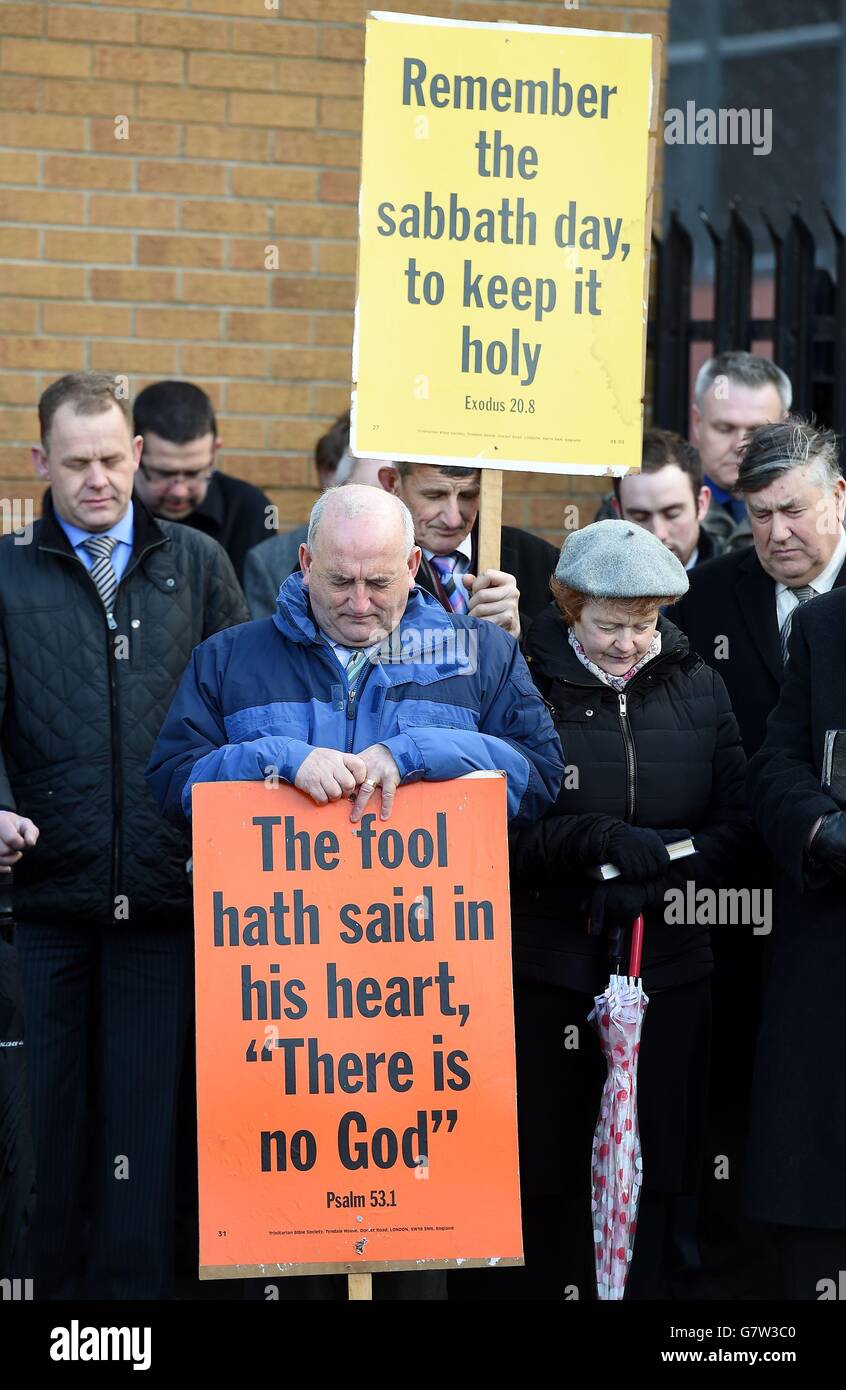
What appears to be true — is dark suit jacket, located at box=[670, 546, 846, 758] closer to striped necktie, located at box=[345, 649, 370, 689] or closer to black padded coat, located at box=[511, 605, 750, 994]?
black padded coat, located at box=[511, 605, 750, 994]

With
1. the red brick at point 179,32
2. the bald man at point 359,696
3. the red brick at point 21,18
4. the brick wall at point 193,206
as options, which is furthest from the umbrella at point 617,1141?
the red brick at point 21,18

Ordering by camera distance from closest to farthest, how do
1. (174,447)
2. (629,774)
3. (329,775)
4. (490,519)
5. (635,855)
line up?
(329,775) < (635,855) < (629,774) < (490,519) < (174,447)

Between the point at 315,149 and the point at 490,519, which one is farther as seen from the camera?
the point at 315,149

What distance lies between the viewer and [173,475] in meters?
5.80

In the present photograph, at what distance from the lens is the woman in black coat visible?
4.32 m

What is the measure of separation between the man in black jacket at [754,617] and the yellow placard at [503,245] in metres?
0.51

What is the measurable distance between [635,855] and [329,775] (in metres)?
0.82

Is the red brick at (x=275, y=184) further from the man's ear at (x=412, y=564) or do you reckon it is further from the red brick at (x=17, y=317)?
the man's ear at (x=412, y=564)

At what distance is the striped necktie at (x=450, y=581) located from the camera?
15.4 ft

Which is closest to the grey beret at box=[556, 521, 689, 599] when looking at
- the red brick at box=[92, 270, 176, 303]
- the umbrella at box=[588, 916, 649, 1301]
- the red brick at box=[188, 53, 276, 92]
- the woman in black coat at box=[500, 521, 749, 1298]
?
the woman in black coat at box=[500, 521, 749, 1298]

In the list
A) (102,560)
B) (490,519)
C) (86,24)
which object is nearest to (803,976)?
(490,519)

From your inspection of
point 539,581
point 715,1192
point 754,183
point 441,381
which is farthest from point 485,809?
point 754,183

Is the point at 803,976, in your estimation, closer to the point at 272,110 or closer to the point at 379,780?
the point at 379,780
